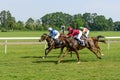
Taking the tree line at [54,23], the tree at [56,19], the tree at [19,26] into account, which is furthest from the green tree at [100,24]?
the tree at [19,26]

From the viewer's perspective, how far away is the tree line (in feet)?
437

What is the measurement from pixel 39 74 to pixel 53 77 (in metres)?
0.90

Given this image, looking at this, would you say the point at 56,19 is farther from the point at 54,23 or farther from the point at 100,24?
the point at 100,24

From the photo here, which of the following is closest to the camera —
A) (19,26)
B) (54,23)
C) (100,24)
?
(19,26)

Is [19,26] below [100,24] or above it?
below

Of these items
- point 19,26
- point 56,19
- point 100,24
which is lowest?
point 19,26

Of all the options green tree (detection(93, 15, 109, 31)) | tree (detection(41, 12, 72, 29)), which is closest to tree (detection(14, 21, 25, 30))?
tree (detection(41, 12, 72, 29))

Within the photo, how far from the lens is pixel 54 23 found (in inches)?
5866

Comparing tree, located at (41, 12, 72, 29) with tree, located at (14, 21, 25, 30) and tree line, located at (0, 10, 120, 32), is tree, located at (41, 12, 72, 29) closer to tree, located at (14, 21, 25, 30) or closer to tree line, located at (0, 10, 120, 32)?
tree line, located at (0, 10, 120, 32)

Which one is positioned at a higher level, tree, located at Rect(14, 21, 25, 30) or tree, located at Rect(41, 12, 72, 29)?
tree, located at Rect(41, 12, 72, 29)

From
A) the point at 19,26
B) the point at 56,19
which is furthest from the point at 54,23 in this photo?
the point at 19,26

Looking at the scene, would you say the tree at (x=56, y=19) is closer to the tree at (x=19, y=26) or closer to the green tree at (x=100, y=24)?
the green tree at (x=100, y=24)

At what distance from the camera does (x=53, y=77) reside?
11.9 metres

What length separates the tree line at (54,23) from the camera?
437 ft
